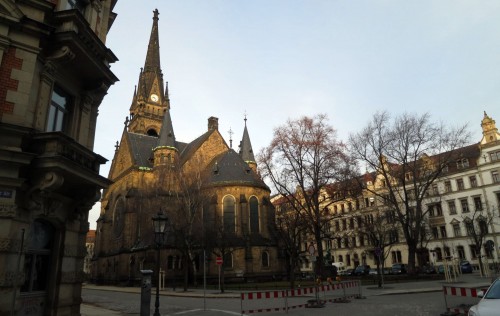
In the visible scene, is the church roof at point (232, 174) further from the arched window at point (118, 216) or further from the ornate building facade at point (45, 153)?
the ornate building facade at point (45, 153)

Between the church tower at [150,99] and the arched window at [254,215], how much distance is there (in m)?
27.6

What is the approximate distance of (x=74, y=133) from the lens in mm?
11602

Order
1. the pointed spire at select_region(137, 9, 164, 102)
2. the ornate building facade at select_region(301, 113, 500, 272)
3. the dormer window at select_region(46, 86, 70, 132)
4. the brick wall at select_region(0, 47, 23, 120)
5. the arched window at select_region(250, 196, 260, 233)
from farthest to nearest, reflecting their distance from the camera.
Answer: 1. the pointed spire at select_region(137, 9, 164, 102)
2. the ornate building facade at select_region(301, 113, 500, 272)
3. the arched window at select_region(250, 196, 260, 233)
4. the dormer window at select_region(46, 86, 70, 132)
5. the brick wall at select_region(0, 47, 23, 120)

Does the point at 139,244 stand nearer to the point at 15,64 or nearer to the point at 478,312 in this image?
the point at 15,64

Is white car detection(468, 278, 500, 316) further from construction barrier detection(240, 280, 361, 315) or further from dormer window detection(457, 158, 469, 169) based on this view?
dormer window detection(457, 158, 469, 169)

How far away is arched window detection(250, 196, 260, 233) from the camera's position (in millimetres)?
44019

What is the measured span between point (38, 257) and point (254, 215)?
35.1 meters

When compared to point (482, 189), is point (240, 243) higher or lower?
lower

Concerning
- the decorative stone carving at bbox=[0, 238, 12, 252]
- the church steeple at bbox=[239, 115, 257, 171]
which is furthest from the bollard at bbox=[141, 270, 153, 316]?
the church steeple at bbox=[239, 115, 257, 171]

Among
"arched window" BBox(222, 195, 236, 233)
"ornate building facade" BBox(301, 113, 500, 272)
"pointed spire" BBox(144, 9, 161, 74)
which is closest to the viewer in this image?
"arched window" BBox(222, 195, 236, 233)

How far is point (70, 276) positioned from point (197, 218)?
83.1 ft

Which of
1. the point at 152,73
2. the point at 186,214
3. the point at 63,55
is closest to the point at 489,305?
the point at 63,55

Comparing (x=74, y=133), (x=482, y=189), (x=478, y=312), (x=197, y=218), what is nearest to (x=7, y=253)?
(x=74, y=133)

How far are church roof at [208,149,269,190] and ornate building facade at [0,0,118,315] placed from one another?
32.7 m
